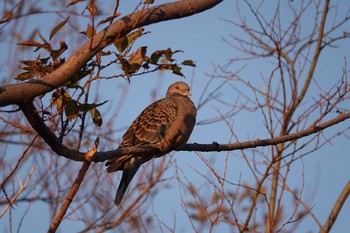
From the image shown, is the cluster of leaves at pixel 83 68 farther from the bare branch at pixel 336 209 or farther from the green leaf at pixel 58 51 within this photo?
the bare branch at pixel 336 209

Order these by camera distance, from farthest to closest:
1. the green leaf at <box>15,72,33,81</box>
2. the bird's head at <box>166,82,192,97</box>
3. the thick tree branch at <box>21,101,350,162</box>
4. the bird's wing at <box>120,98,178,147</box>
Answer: the bird's head at <box>166,82,192,97</box>, the bird's wing at <box>120,98,178,147</box>, the green leaf at <box>15,72,33,81</box>, the thick tree branch at <box>21,101,350,162</box>

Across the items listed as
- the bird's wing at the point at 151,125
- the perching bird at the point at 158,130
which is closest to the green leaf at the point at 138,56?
the perching bird at the point at 158,130

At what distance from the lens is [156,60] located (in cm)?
341

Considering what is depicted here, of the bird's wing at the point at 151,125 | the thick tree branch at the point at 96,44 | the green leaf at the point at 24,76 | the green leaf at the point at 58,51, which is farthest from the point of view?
the bird's wing at the point at 151,125

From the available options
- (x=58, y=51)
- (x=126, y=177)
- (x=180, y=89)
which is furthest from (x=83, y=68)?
(x=180, y=89)

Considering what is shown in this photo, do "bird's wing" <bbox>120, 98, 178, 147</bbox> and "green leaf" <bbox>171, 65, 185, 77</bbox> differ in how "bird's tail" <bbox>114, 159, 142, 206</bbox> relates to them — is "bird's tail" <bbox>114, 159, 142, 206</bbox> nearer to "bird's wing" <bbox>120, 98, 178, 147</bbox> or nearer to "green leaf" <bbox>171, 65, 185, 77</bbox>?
"bird's wing" <bbox>120, 98, 178, 147</bbox>

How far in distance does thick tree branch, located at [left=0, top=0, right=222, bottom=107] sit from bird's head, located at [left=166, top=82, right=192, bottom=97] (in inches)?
169

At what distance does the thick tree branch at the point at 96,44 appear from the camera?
270cm

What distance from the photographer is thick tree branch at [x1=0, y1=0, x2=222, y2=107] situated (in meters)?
2.70

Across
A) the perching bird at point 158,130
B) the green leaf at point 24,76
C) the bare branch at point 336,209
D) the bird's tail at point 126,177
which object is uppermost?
the perching bird at point 158,130

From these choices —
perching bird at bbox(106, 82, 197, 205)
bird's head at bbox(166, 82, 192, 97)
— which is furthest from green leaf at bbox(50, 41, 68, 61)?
bird's head at bbox(166, 82, 192, 97)

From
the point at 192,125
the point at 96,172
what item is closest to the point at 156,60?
the point at 192,125

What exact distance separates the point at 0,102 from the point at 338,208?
3881mm

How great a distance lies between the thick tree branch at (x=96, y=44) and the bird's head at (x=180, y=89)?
14.1 ft
